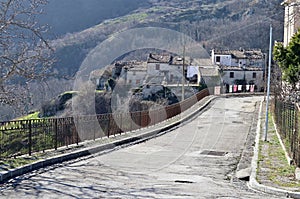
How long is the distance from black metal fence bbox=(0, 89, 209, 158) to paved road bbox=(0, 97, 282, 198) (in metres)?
1.57

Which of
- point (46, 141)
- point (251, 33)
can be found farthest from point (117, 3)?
point (46, 141)

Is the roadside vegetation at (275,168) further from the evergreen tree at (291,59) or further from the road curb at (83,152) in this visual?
the evergreen tree at (291,59)

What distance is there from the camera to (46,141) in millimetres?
13445

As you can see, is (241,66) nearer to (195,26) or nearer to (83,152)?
(195,26)

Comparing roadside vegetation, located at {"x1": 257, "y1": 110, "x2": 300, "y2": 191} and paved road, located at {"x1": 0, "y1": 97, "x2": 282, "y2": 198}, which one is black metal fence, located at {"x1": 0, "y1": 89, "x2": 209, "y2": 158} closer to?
paved road, located at {"x1": 0, "y1": 97, "x2": 282, "y2": 198}

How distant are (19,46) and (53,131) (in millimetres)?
2785

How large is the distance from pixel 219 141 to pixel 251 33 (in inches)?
2800

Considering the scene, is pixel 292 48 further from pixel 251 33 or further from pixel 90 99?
pixel 251 33

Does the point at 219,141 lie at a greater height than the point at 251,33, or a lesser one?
lesser

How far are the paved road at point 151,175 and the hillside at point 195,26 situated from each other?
601cm

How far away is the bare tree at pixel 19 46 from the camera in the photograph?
12.9 m

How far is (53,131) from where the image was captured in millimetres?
13781

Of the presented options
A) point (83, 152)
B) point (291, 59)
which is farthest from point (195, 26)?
point (83, 152)

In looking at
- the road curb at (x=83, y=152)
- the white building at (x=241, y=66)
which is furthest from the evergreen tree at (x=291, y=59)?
the white building at (x=241, y=66)
